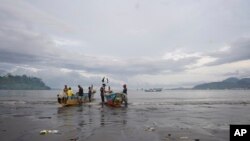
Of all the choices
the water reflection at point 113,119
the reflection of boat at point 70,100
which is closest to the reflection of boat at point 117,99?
the reflection of boat at point 70,100

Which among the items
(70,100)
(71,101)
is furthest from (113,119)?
(71,101)

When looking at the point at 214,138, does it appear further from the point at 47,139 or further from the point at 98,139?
the point at 47,139

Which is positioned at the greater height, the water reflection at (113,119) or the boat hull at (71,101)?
the boat hull at (71,101)

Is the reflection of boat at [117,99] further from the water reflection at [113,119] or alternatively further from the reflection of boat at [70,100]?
the water reflection at [113,119]

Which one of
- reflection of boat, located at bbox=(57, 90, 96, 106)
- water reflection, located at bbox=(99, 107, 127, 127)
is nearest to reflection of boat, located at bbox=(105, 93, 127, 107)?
reflection of boat, located at bbox=(57, 90, 96, 106)

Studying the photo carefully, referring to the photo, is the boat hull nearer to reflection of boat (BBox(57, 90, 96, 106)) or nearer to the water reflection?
reflection of boat (BBox(57, 90, 96, 106))

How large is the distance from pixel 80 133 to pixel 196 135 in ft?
20.8

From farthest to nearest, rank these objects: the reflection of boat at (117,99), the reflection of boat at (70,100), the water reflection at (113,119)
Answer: the reflection of boat at (117,99)
the reflection of boat at (70,100)
the water reflection at (113,119)

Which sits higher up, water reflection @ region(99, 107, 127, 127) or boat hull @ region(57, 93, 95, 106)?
boat hull @ region(57, 93, 95, 106)

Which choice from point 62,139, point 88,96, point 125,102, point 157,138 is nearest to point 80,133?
point 62,139

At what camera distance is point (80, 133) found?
53.0 ft

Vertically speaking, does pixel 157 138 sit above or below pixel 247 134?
below

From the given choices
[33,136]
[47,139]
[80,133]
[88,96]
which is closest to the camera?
[47,139]

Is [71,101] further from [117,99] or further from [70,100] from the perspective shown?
[117,99]
